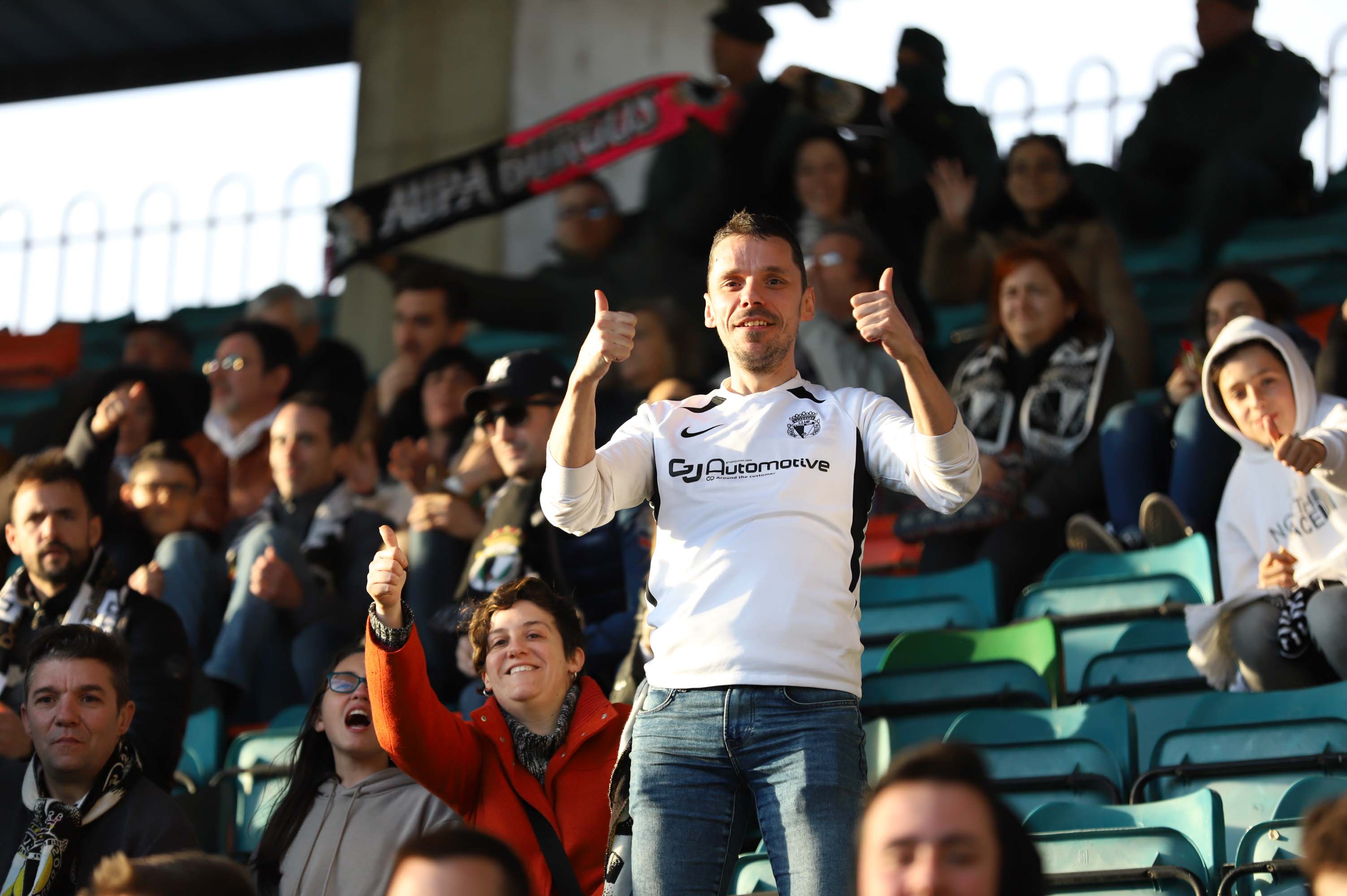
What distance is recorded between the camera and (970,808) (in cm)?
180

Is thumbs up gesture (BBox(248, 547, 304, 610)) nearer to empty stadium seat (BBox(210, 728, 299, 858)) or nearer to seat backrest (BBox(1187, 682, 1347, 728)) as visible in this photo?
empty stadium seat (BBox(210, 728, 299, 858))

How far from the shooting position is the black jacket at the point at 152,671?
4.23 metres

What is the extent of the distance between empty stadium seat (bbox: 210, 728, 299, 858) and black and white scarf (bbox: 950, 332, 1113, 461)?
252cm

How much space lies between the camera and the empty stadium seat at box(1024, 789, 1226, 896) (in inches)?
121

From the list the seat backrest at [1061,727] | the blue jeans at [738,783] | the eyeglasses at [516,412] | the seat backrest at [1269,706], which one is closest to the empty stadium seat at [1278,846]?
the seat backrest at [1269,706]

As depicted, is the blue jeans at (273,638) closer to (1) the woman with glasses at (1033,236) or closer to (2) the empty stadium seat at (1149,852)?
(2) the empty stadium seat at (1149,852)

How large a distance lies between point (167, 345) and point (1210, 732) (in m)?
5.89

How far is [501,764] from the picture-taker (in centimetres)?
338

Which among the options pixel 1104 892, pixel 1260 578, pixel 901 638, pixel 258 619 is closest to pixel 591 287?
pixel 258 619

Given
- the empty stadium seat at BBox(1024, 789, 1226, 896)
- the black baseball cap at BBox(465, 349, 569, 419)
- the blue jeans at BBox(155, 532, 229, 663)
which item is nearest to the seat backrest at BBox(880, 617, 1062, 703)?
the empty stadium seat at BBox(1024, 789, 1226, 896)

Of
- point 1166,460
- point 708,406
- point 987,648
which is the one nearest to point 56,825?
point 708,406

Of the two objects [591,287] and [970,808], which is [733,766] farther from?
[591,287]

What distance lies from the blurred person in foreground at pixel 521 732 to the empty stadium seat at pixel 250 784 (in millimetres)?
1031

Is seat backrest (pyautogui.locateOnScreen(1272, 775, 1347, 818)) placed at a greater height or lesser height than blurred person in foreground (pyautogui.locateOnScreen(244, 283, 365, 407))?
lesser
